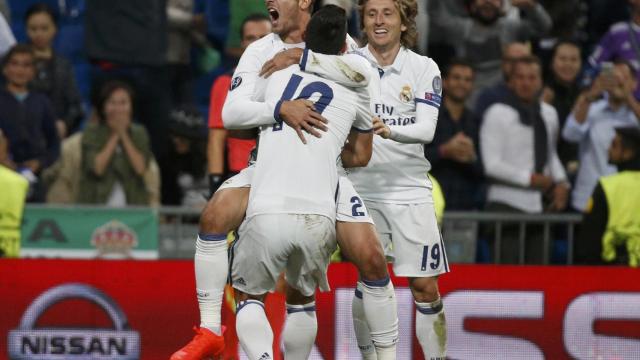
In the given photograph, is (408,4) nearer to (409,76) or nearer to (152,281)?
(409,76)

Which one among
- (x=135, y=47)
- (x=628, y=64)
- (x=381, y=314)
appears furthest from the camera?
(x=135, y=47)

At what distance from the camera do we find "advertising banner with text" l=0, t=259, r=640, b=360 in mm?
9773

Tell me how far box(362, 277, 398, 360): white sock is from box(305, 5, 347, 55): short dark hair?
1.30 meters

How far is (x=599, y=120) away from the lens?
11945mm

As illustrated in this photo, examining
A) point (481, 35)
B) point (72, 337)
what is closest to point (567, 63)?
point (481, 35)

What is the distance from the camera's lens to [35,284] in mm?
9867

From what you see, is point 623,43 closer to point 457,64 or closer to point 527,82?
point 527,82

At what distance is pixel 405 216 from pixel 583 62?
214 inches

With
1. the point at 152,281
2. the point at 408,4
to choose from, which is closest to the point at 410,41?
the point at 408,4

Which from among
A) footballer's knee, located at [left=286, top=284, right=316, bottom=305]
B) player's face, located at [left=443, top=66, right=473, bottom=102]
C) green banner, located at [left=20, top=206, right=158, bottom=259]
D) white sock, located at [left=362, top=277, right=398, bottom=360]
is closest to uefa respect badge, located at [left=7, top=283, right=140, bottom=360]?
green banner, located at [left=20, top=206, right=158, bottom=259]

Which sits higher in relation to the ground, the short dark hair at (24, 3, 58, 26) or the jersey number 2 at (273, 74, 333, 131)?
the short dark hair at (24, 3, 58, 26)

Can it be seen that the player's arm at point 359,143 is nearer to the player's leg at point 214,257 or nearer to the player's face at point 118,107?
the player's leg at point 214,257

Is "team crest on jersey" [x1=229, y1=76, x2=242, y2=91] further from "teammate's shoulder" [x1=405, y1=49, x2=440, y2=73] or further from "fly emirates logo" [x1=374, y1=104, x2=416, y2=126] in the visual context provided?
"teammate's shoulder" [x1=405, y1=49, x2=440, y2=73]

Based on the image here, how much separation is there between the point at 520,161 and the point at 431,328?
131 inches
